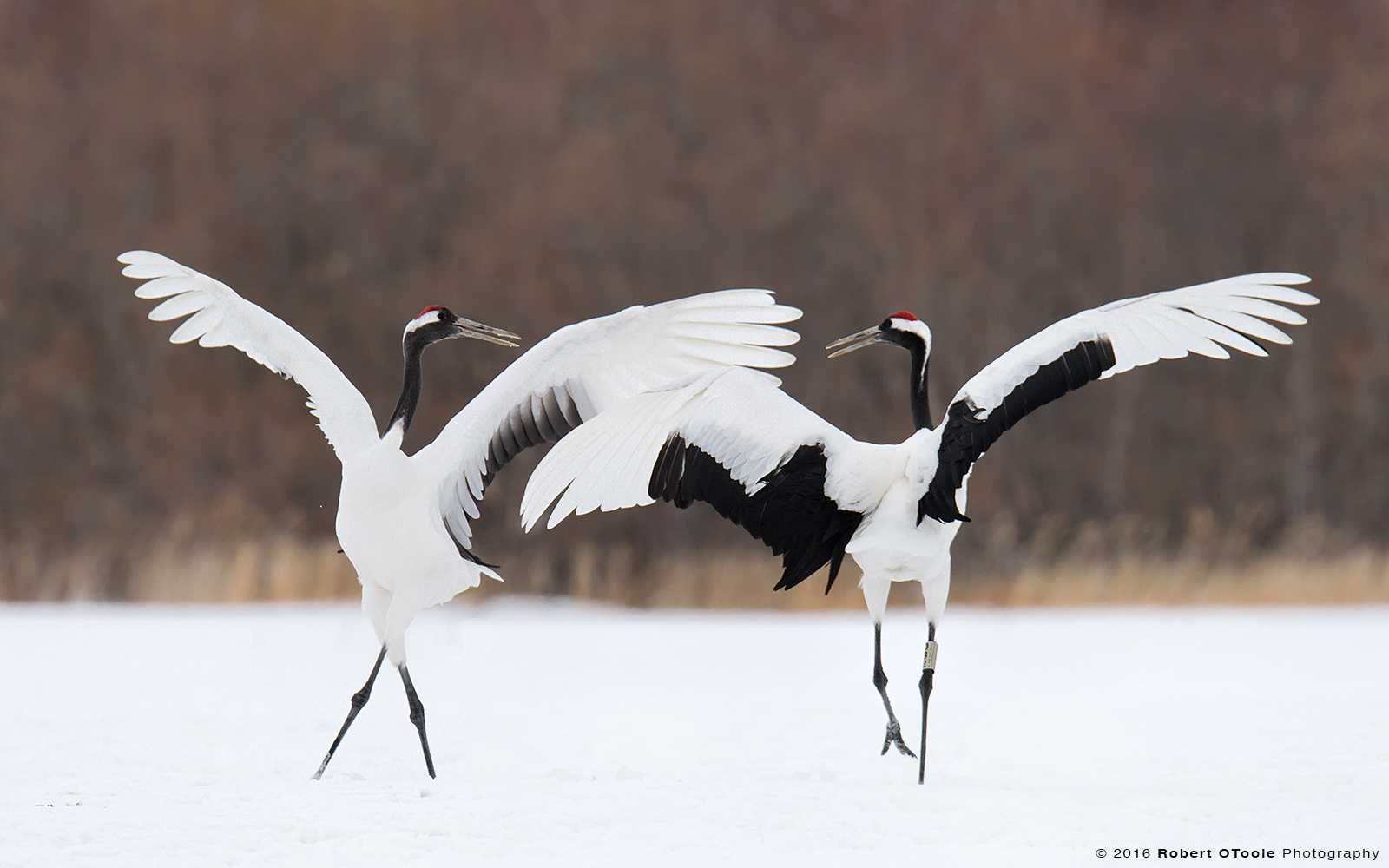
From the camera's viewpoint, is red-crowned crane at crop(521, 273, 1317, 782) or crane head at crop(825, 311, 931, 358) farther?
crane head at crop(825, 311, 931, 358)

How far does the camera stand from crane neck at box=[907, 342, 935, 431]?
5.85 metres

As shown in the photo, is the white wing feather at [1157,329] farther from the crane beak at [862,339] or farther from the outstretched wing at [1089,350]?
the crane beak at [862,339]

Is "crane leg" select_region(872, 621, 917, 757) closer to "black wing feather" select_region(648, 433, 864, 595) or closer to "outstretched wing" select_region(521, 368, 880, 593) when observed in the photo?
"black wing feather" select_region(648, 433, 864, 595)

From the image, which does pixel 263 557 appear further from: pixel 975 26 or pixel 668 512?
pixel 975 26

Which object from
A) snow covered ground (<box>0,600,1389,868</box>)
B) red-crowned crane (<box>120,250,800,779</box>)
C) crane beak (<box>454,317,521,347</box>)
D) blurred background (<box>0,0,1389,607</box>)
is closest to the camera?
snow covered ground (<box>0,600,1389,868</box>)

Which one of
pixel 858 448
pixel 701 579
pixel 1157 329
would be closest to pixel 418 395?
pixel 858 448

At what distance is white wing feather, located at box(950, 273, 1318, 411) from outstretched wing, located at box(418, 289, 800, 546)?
766 mm

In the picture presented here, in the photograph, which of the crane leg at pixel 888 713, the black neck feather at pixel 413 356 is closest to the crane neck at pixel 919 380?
the crane leg at pixel 888 713

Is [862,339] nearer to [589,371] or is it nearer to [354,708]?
[589,371]

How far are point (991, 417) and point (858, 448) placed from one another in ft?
1.79

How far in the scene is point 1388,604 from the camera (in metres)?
12.2

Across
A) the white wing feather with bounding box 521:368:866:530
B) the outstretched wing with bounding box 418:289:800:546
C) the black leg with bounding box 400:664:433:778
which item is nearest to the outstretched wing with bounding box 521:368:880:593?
the white wing feather with bounding box 521:368:866:530

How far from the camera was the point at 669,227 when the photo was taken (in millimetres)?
15734

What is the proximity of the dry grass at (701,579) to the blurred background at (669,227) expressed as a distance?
229 millimetres
